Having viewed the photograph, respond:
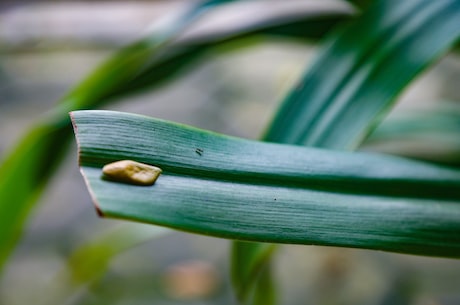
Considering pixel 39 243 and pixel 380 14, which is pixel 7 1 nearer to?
pixel 39 243

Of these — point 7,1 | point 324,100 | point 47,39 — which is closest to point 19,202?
point 324,100

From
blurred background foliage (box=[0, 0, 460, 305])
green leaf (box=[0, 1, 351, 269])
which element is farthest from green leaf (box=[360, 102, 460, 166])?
green leaf (box=[0, 1, 351, 269])

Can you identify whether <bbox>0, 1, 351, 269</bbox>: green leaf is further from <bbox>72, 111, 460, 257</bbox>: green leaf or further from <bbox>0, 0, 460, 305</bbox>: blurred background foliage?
<bbox>72, 111, 460, 257</bbox>: green leaf

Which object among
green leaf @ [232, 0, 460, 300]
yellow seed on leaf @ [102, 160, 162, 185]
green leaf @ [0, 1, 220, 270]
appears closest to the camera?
yellow seed on leaf @ [102, 160, 162, 185]

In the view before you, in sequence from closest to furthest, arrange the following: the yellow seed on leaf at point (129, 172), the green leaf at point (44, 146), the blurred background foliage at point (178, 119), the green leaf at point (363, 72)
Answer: the yellow seed on leaf at point (129, 172) < the green leaf at point (363, 72) < the green leaf at point (44, 146) < the blurred background foliage at point (178, 119)

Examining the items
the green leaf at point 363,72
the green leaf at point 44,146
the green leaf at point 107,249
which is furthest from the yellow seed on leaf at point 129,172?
the green leaf at point 107,249

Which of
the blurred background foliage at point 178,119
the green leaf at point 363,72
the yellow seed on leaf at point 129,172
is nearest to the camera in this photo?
the yellow seed on leaf at point 129,172

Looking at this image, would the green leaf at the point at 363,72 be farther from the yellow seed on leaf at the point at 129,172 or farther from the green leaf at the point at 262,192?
the yellow seed on leaf at the point at 129,172

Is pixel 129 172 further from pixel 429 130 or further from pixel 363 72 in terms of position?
pixel 429 130
